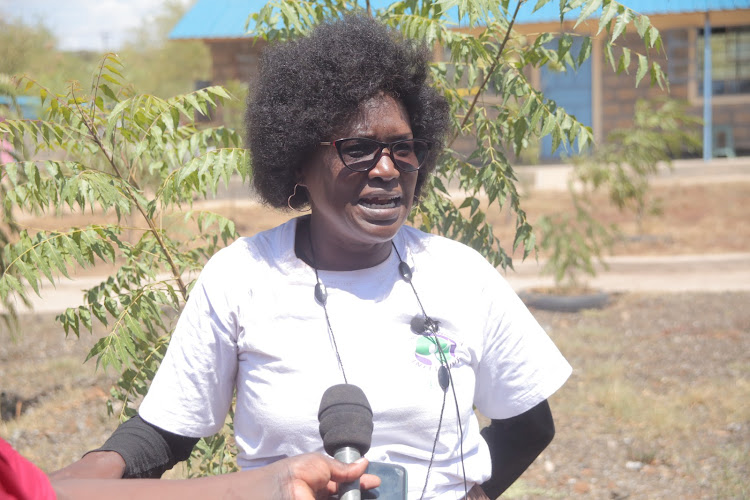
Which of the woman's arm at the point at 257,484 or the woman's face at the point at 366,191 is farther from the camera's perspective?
the woman's face at the point at 366,191

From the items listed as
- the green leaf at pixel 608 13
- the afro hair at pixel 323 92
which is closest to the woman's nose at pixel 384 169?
the afro hair at pixel 323 92

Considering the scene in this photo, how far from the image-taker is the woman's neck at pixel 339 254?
7.57 feet

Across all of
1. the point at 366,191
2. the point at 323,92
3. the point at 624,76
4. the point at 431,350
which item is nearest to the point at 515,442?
the point at 431,350

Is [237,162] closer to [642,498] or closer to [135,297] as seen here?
[135,297]

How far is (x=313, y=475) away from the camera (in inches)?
67.6

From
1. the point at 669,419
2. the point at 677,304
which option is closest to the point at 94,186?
the point at 669,419

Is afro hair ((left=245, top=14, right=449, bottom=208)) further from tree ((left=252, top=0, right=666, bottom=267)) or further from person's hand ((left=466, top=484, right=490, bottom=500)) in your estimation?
person's hand ((left=466, top=484, right=490, bottom=500))

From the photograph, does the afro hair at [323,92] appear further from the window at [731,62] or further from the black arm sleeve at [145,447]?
the window at [731,62]

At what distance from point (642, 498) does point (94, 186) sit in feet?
10.6

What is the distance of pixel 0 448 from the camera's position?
133 centimetres

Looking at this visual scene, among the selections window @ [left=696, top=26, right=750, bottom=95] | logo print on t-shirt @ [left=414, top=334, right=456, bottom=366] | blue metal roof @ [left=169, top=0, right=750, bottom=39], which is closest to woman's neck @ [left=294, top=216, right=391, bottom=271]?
logo print on t-shirt @ [left=414, top=334, right=456, bottom=366]

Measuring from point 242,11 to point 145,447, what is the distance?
19.0 m

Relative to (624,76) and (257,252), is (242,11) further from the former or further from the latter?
(257,252)

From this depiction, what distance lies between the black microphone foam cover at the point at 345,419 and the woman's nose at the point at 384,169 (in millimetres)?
574
